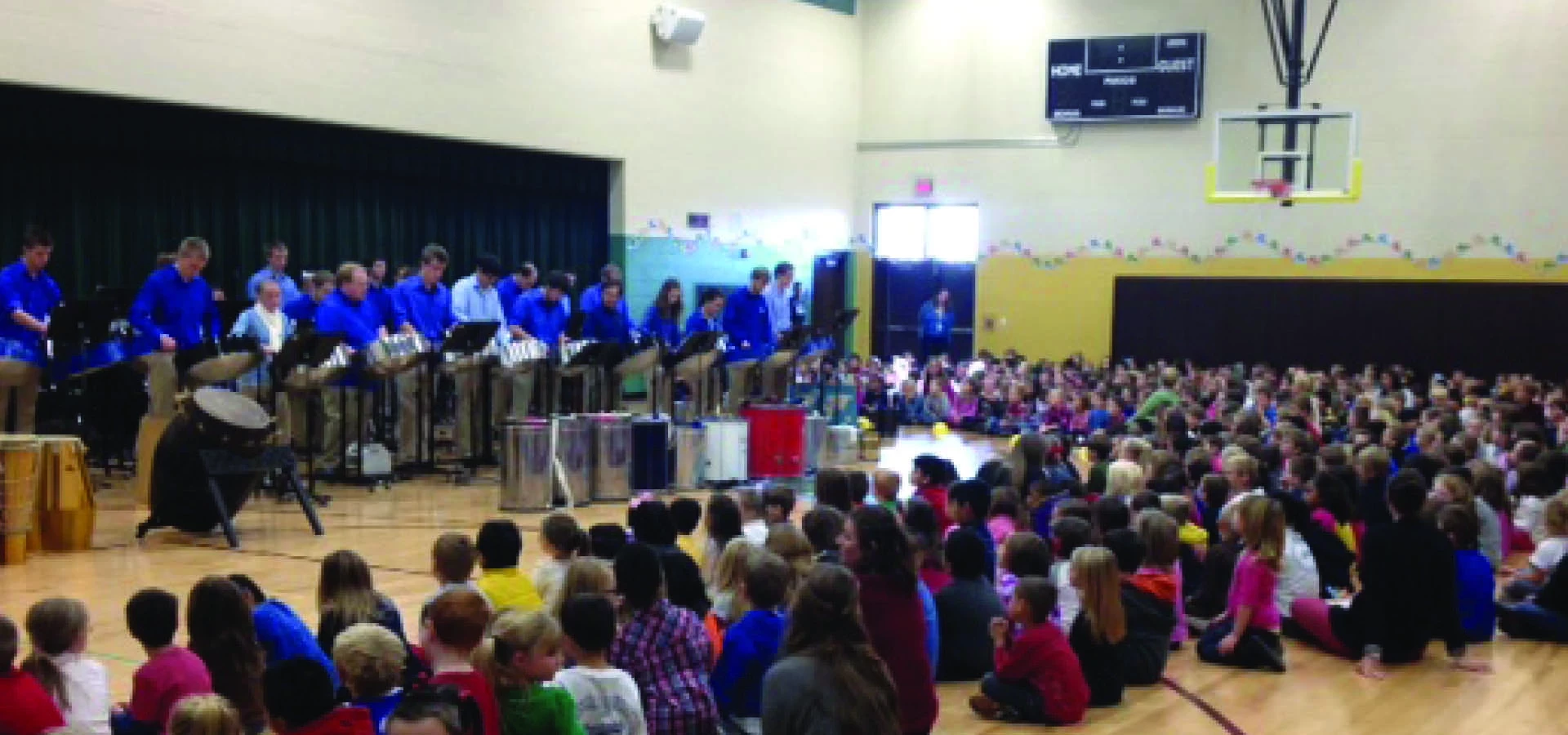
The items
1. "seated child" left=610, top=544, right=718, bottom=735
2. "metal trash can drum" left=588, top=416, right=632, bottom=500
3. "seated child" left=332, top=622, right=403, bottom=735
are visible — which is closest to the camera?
"seated child" left=332, top=622, right=403, bottom=735

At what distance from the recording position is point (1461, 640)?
7.25m

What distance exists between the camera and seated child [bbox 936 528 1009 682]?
6.45 m

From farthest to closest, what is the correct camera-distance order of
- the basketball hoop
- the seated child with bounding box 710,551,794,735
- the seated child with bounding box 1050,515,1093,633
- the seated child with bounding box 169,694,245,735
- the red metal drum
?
1. the basketball hoop
2. the red metal drum
3. the seated child with bounding box 1050,515,1093,633
4. the seated child with bounding box 710,551,794,735
5. the seated child with bounding box 169,694,245,735

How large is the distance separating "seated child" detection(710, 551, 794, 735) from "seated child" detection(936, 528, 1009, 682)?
147cm

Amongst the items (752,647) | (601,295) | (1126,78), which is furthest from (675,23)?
(752,647)

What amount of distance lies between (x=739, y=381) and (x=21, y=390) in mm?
6339

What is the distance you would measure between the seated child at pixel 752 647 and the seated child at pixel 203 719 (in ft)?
6.69

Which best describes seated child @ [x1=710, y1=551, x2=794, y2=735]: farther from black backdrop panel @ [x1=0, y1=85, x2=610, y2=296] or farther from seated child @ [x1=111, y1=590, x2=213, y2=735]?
black backdrop panel @ [x1=0, y1=85, x2=610, y2=296]

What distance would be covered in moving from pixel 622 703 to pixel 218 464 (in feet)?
18.1


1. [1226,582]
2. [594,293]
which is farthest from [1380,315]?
[1226,582]

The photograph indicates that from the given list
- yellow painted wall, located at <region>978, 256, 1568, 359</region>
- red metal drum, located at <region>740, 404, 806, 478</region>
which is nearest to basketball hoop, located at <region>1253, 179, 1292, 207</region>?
yellow painted wall, located at <region>978, 256, 1568, 359</region>

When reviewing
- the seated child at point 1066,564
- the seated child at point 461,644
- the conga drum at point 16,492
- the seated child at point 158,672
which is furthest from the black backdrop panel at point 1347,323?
the seated child at point 158,672

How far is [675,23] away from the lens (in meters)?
18.7

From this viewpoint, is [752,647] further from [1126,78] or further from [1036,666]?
[1126,78]
